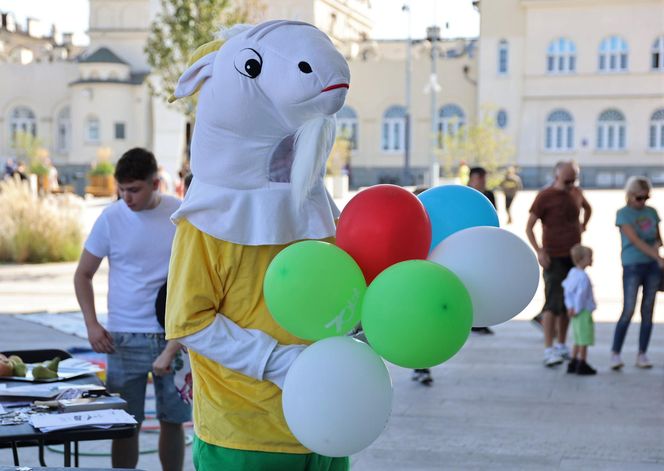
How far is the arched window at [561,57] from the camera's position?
51594mm

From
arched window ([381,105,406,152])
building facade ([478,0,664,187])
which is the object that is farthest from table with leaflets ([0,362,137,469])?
arched window ([381,105,406,152])

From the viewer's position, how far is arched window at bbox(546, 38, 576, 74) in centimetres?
5159

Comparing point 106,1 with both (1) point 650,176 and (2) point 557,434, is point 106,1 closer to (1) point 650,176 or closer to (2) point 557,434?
(1) point 650,176

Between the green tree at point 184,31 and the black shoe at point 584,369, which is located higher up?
the green tree at point 184,31

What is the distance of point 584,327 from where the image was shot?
881 centimetres

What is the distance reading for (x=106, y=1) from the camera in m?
55.4

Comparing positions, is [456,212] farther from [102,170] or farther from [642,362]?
[102,170]

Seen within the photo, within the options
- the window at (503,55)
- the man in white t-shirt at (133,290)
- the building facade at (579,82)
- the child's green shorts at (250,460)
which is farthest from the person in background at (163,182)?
the window at (503,55)

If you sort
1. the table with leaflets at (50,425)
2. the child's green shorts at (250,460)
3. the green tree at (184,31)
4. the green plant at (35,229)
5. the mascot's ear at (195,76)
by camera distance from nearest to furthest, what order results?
1. the child's green shorts at (250,460)
2. the mascot's ear at (195,76)
3. the table with leaflets at (50,425)
4. the green plant at (35,229)
5. the green tree at (184,31)

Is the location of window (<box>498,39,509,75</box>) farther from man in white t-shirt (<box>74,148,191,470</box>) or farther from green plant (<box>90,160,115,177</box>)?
man in white t-shirt (<box>74,148,191,470</box>)

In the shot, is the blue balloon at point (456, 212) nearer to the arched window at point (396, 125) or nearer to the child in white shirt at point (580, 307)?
the child in white shirt at point (580, 307)

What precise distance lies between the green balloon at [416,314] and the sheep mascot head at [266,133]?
493 mm

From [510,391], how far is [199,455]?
5479mm

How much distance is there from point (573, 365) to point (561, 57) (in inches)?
1762
